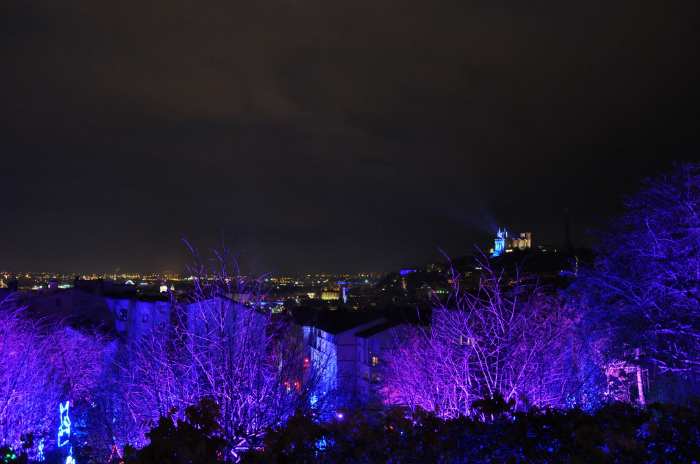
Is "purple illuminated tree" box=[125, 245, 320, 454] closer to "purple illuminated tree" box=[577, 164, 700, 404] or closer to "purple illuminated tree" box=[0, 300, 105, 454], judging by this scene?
"purple illuminated tree" box=[0, 300, 105, 454]

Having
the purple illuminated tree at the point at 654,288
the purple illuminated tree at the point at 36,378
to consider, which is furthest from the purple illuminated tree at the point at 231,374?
the purple illuminated tree at the point at 654,288

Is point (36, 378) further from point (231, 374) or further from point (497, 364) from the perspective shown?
point (497, 364)

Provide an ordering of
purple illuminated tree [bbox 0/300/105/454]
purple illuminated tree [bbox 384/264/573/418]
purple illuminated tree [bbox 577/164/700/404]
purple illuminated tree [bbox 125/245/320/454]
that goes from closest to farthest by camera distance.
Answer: purple illuminated tree [bbox 125/245/320/454], purple illuminated tree [bbox 384/264/573/418], purple illuminated tree [bbox 0/300/105/454], purple illuminated tree [bbox 577/164/700/404]

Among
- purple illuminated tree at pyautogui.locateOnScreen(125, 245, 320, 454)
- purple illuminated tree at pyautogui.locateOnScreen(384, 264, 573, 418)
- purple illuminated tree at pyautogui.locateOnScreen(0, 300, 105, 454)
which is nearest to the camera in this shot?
purple illuminated tree at pyautogui.locateOnScreen(125, 245, 320, 454)

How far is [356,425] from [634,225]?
20258mm

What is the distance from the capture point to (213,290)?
41.5ft

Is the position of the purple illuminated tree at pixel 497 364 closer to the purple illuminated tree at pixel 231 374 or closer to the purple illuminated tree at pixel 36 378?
the purple illuminated tree at pixel 231 374

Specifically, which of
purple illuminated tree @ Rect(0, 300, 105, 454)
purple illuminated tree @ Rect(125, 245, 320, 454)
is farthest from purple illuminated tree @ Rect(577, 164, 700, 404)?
purple illuminated tree @ Rect(0, 300, 105, 454)

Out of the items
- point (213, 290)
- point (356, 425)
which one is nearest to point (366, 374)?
point (213, 290)

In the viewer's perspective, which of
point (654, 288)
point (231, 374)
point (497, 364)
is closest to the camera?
point (231, 374)

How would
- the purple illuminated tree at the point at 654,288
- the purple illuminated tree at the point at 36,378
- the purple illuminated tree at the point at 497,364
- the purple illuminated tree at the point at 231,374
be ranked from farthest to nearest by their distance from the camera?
the purple illuminated tree at the point at 654,288
the purple illuminated tree at the point at 36,378
the purple illuminated tree at the point at 497,364
the purple illuminated tree at the point at 231,374

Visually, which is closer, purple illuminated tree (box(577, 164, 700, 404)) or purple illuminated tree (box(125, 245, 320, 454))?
purple illuminated tree (box(125, 245, 320, 454))

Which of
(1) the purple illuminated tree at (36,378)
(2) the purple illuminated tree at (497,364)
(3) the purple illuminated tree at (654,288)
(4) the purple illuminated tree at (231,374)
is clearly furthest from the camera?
(3) the purple illuminated tree at (654,288)

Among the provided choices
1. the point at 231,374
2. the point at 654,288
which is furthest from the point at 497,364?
the point at 654,288
